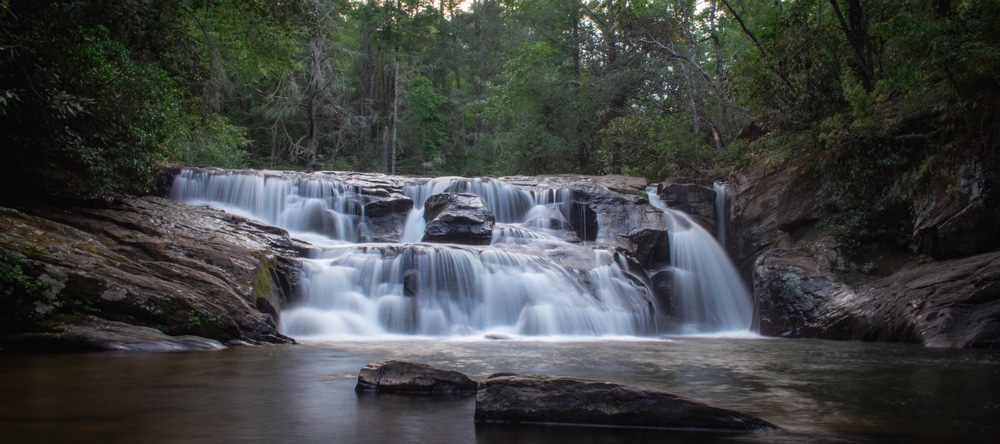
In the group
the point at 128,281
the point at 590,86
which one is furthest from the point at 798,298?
the point at 590,86

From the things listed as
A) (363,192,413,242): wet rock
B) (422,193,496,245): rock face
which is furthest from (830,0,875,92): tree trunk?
(363,192,413,242): wet rock

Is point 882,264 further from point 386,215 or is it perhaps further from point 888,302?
point 386,215

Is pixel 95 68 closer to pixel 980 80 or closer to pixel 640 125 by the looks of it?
pixel 980 80

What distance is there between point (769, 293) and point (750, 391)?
31.2 feet

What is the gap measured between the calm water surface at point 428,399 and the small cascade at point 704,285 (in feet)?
23.3

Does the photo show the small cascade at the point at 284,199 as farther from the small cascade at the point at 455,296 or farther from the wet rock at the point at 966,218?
the wet rock at the point at 966,218

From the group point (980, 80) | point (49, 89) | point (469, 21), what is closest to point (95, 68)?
point (49, 89)

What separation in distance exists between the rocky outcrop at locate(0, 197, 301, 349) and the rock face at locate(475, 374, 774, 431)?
5.83 m

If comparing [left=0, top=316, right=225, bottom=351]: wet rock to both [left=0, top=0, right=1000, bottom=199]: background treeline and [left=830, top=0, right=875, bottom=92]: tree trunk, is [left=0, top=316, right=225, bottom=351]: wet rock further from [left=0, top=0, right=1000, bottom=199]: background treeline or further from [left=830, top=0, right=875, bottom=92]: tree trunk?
[left=830, top=0, right=875, bottom=92]: tree trunk

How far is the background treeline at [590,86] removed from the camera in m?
9.93

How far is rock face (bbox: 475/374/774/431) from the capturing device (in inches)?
155

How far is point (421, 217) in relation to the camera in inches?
756

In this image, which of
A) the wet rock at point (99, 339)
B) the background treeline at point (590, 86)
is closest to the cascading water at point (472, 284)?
the wet rock at point (99, 339)

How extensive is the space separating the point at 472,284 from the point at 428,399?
352 inches
